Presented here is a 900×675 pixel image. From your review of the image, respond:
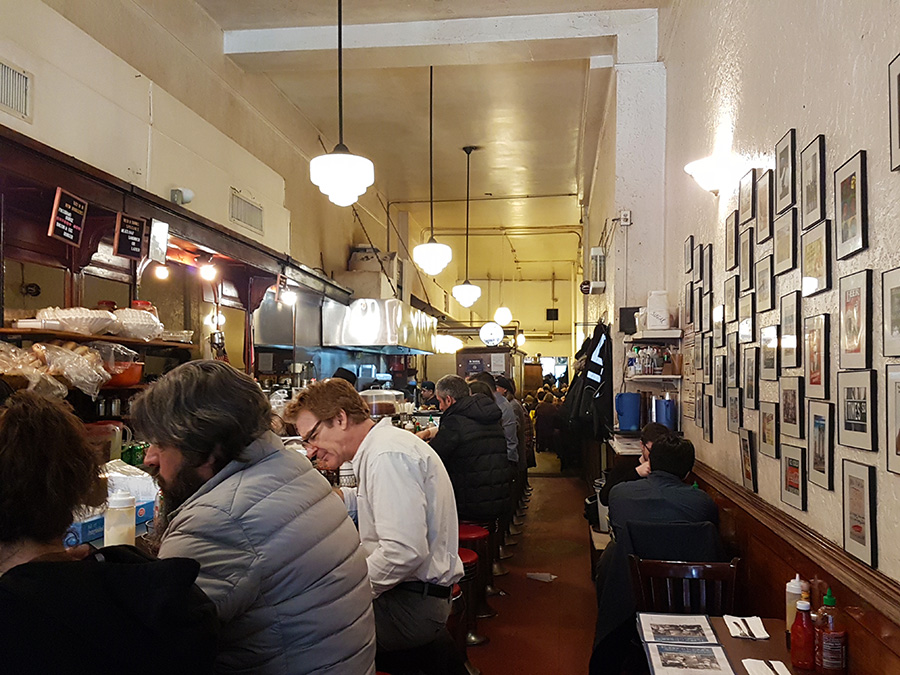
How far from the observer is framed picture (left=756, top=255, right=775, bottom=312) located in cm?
310

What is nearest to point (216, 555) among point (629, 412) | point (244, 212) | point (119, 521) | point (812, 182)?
point (119, 521)

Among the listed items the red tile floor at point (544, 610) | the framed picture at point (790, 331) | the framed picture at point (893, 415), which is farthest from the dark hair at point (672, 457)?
the framed picture at point (893, 415)

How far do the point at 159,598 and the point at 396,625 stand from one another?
1.59m

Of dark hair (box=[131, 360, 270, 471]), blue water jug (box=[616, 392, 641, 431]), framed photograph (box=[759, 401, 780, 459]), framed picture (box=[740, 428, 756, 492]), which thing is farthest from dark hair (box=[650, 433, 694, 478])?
dark hair (box=[131, 360, 270, 471])

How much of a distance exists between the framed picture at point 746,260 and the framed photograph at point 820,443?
948 mm

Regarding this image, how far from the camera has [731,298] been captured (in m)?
3.80

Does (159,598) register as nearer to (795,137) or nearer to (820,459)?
(820,459)

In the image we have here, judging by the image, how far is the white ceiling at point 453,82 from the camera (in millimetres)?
5941

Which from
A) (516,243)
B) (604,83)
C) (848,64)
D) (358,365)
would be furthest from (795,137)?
(516,243)

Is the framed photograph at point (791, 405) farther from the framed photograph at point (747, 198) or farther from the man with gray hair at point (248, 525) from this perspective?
the man with gray hair at point (248, 525)

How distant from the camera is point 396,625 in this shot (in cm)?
272

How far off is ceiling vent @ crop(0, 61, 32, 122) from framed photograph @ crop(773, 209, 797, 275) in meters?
3.38

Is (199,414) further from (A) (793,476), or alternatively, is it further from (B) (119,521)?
(A) (793,476)

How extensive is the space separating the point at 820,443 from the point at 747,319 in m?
1.06
